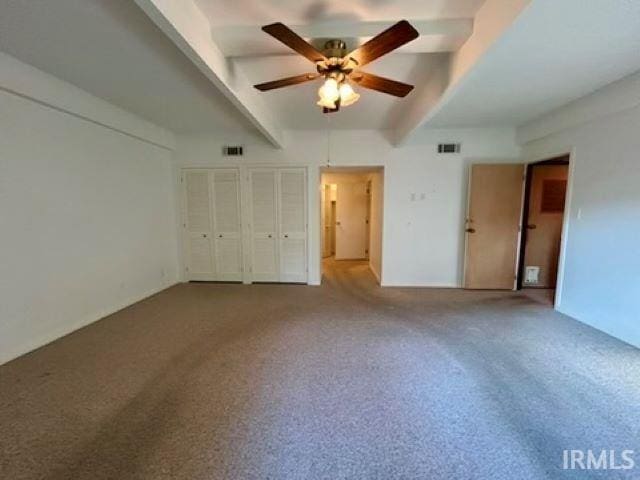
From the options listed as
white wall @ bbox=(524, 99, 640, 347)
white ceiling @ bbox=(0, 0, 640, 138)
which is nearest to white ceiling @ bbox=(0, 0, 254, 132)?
white ceiling @ bbox=(0, 0, 640, 138)

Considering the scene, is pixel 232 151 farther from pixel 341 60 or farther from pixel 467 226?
pixel 467 226

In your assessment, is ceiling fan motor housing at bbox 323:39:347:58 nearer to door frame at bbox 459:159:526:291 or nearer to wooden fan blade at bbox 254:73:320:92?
wooden fan blade at bbox 254:73:320:92

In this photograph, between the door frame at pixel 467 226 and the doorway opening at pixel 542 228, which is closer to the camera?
the door frame at pixel 467 226

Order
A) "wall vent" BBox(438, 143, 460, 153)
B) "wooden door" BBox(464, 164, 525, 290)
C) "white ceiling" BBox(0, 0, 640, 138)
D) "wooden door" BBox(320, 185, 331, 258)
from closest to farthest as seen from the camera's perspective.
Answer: "white ceiling" BBox(0, 0, 640, 138) → "wooden door" BBox(464, 164, 525, 290) → "wall vent" BBox(438, 143, 460, 153) → "wooden door" BBox(320, 185, 331, 258)

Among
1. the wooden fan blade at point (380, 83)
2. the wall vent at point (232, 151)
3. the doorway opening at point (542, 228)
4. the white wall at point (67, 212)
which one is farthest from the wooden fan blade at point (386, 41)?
the doorway opening at point (542, 228)

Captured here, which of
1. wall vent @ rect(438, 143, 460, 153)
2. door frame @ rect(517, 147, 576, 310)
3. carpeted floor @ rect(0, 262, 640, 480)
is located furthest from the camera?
wall vent @ rect(438, 143, 460, 153)

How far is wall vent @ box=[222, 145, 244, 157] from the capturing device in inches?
189

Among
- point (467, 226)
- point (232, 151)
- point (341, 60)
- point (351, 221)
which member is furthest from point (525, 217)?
point (232, 151)

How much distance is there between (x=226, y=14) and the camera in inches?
77.5

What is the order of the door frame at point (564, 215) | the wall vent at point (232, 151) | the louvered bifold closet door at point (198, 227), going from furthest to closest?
the louvered bifold closet door at point (198, 227) → the wall vent at point (232, 151) → the door frame at point (564, 215)

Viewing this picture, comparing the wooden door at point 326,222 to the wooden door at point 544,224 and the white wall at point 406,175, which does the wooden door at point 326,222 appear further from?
the wooden door at point 544,224

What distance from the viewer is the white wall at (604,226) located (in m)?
2.80

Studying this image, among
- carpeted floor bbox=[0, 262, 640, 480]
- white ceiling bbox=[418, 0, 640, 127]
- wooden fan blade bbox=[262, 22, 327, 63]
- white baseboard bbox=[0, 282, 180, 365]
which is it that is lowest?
carpeted floor bbox=[0, 262, 640, 480]

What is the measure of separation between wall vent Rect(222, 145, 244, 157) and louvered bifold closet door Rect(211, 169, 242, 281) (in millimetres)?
263
